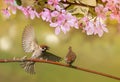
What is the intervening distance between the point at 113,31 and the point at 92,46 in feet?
0.29

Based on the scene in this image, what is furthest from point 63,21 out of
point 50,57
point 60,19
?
point 50,57

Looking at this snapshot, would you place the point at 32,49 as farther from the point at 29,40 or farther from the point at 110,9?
the point at 110,9

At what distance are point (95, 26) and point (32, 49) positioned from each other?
0.73 ft

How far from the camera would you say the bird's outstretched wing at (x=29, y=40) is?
50.4 inches

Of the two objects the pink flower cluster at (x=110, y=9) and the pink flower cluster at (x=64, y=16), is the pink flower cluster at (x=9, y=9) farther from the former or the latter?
the pink flower cluster at (x=110, y=9)

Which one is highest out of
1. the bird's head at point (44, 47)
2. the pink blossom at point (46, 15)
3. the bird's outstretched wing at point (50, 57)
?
the pink blossom at point (46, 15)

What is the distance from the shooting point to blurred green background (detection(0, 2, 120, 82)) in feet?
4.25

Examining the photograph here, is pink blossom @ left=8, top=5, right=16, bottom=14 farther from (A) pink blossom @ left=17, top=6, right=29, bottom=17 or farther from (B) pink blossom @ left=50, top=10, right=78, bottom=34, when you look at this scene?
(B) pink blossom @ left=50, top=10, right=78, bottom=34

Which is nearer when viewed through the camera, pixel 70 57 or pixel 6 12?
pixel 70 57

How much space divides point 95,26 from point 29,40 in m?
0.22

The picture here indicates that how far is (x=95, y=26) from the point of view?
130cm

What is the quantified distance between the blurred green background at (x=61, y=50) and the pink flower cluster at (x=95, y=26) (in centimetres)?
2

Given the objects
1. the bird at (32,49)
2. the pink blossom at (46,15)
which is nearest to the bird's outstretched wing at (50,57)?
the bird at (32,49)

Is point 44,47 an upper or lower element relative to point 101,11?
lower
